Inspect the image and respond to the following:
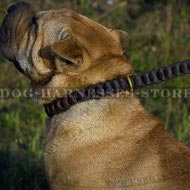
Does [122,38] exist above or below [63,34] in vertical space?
below

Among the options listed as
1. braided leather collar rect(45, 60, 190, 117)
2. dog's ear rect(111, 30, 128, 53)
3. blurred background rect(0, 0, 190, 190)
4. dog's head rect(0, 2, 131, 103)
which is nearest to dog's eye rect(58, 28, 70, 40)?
dog's head rect(0, 2, 131, 103)

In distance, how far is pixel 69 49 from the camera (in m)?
3.43

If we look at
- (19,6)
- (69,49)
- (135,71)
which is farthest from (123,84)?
(135,71)

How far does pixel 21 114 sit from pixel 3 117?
22 centimetres

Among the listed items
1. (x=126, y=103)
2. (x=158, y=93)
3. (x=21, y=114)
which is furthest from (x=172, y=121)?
(x=126, y=103)

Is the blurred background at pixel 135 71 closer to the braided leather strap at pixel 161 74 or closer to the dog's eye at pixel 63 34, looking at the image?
the dog's eye at pixel 63 34

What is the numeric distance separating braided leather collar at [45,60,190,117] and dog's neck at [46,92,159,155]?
6cm

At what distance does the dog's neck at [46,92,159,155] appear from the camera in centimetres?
355

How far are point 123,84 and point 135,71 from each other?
3353 mm

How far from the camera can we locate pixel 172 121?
598 cm

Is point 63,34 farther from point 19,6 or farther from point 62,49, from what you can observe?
point 19,6

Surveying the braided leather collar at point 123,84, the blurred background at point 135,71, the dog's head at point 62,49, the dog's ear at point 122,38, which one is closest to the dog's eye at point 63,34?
the dog's head at point 62,49

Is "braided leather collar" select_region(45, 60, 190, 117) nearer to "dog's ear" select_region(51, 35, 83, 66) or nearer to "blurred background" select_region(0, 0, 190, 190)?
"dog's ear" select_region(51, 35, 83, 66)

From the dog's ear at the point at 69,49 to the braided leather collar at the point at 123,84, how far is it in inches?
8.1
